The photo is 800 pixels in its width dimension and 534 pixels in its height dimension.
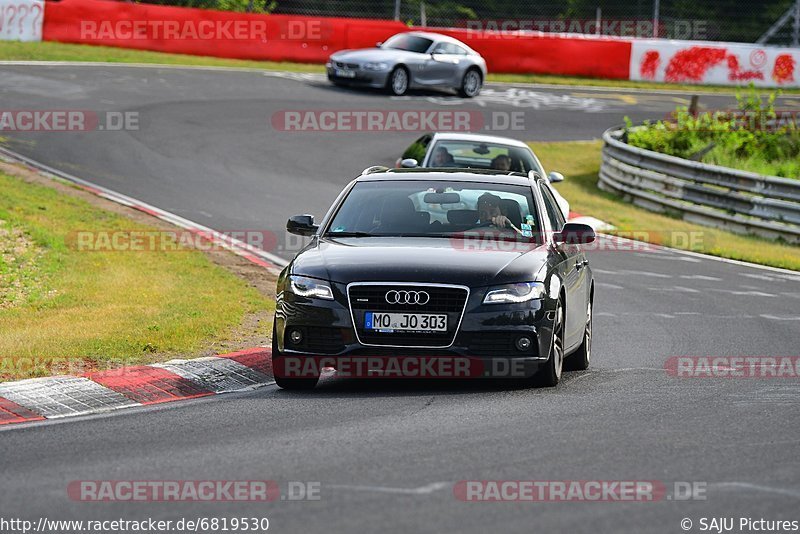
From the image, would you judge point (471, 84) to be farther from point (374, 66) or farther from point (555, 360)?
point (555, 360)

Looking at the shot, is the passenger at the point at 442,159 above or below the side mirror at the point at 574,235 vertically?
below

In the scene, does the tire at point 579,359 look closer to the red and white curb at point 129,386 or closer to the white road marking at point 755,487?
the red and white curb at point 129,386

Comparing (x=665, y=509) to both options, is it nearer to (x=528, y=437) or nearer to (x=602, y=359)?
(x=528, y=437)

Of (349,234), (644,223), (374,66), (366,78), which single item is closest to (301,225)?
(349,234)

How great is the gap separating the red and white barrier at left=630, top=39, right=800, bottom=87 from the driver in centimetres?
3260

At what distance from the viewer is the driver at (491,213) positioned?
33.1 ft

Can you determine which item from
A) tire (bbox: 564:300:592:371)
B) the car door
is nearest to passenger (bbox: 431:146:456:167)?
the car door

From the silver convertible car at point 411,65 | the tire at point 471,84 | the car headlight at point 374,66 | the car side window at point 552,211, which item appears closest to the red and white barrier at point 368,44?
the silver convertible car at point 411,65

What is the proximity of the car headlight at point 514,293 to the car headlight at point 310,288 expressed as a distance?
3.47 feet

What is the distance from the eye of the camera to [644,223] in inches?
909

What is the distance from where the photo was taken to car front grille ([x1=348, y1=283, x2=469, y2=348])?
888 cm

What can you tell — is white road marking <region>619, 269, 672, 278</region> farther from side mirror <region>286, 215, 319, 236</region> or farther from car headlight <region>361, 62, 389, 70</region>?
car headlight <region>361, 62, 389, 70</region>

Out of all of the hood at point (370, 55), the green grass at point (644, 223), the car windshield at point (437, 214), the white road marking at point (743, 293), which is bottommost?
the green grass at point (644, 223)

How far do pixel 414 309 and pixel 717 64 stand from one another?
117 ft
